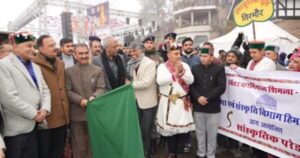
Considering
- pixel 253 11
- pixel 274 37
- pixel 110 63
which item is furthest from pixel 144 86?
pixel 274 37

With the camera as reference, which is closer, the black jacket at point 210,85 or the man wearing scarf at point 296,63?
the man wearing scarf at point 296,63

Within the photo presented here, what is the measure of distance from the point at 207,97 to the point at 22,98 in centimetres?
245

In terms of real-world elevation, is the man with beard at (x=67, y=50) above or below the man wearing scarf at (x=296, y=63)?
above

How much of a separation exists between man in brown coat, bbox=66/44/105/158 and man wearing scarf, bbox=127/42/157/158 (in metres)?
0.67

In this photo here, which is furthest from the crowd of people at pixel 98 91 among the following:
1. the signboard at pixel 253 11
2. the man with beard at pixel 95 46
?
the signboard at pixel 253 11

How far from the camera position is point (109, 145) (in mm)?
3461

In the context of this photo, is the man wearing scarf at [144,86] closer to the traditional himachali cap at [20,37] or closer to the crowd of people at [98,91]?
the crowd of people at [98,91]

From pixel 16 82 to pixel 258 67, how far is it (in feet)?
10.6

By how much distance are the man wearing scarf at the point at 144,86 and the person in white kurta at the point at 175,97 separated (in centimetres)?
18

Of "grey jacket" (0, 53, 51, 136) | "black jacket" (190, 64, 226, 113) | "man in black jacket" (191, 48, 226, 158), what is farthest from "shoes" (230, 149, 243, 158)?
"grey jacket" (0, 53, 51, 136)

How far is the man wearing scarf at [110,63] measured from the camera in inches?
171

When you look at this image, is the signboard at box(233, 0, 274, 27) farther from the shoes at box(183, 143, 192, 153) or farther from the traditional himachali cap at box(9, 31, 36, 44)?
the traditional himachali cap at box(9, 31, 36, 44)

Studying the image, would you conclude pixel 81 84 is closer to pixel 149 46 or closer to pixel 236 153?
pixel 149 46

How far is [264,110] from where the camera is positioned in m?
3.81
